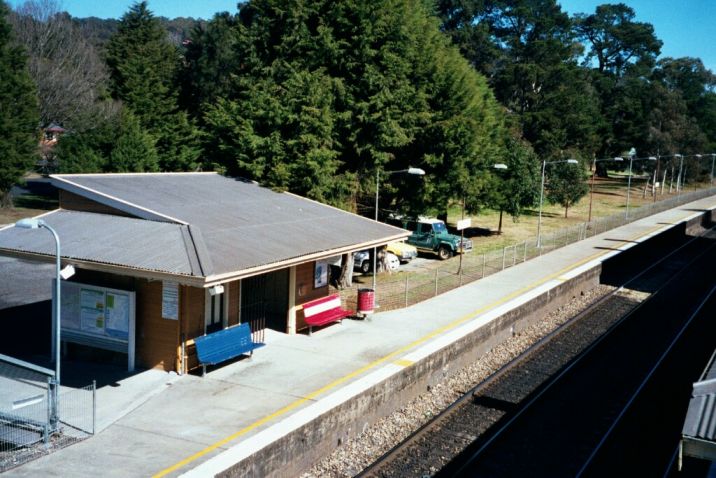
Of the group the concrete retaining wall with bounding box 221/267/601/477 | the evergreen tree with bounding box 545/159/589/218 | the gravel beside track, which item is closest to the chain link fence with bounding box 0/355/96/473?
the concrete retaining wall with bounding box 221/267/601/477

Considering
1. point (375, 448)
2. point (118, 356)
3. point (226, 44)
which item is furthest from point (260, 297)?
point (226, 44)

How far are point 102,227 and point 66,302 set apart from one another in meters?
1.85

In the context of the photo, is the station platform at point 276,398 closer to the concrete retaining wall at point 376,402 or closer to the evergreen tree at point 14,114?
the concrete retaining wall at point 376,402

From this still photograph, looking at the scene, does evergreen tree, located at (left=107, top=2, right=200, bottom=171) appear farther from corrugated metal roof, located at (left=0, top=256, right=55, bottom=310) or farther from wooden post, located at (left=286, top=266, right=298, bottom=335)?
wooden post, located at (left=286, top=266, right=298, bottom=335)

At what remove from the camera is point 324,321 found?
18.5 metres

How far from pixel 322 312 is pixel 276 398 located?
549cm

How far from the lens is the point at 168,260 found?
44.6 feet

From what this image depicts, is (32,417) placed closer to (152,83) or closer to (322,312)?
(322,312)

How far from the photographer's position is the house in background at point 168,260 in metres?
14.0

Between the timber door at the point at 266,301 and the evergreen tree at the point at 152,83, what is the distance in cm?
2198

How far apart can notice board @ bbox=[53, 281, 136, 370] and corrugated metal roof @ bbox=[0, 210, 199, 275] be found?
0.98 metres

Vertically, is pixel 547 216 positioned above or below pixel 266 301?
above

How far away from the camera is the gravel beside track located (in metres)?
12.3

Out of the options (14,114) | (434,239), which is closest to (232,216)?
(434,239)
